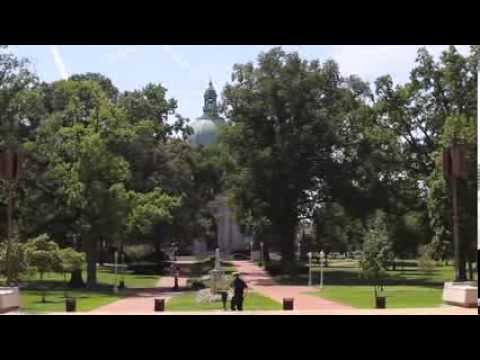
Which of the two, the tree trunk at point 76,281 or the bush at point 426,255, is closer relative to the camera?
the tree trunk at point 76,281

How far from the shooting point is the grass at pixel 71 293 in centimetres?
2894

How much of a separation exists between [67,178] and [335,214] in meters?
19.5

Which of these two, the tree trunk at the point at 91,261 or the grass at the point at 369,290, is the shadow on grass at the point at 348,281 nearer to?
the grass at the point at 369,290

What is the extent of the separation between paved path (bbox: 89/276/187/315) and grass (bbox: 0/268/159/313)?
0.56 m

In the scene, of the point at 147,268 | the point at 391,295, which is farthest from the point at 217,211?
the point at 391,295

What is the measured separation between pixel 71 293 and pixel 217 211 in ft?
166

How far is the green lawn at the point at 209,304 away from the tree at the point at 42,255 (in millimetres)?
5297

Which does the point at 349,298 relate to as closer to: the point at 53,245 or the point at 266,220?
the point at 53,245

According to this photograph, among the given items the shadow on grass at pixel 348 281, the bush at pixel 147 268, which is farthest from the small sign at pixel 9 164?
the bush at pixel 147 268

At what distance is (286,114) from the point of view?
1945 inches

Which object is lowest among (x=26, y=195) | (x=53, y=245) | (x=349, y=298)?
(x=349, y=298)

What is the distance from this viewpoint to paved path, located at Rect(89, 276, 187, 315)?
26.3 meters

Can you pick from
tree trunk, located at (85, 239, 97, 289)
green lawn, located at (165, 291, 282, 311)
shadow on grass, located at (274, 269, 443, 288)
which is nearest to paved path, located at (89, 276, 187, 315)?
green lawn, located at (165, 291, 282, 311)
